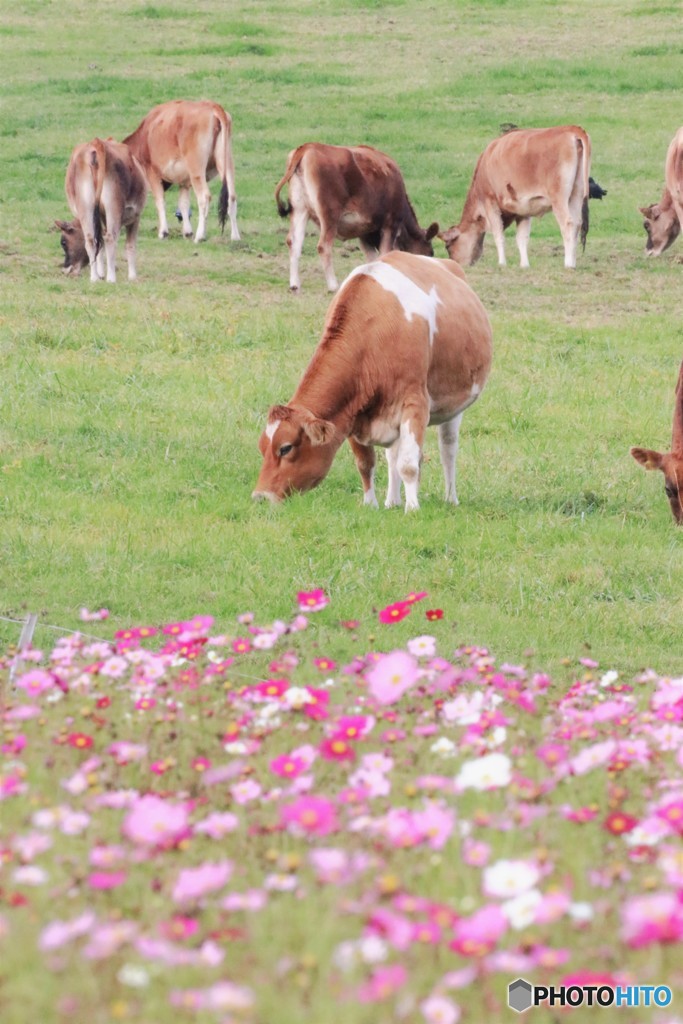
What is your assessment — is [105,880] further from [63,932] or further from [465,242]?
[465,242]

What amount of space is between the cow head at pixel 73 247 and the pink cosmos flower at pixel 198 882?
656 inches

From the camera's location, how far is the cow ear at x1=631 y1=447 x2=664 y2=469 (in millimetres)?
9375

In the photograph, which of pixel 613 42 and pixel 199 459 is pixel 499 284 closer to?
pixel 199 459

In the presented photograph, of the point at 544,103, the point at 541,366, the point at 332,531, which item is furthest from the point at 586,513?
the point at 544,103

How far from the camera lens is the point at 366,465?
943cm

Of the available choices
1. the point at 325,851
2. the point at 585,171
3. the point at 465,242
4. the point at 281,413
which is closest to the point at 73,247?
the point at 465,242

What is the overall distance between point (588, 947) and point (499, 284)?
16416 mm

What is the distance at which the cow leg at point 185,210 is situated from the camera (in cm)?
2314

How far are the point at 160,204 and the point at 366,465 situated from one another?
14.9 metres

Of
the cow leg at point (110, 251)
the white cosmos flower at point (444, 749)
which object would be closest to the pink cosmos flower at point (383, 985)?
the white cosmos flower at point (444, 749)

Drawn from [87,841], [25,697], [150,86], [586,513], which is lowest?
[150,86]

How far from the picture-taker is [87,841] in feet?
10.1

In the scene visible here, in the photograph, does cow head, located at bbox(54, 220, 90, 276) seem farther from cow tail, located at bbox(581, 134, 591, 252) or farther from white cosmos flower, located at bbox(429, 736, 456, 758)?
white cosmos flower, located at bbox(429, 736, 456, 758)

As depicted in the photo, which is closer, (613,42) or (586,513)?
(586,513)
